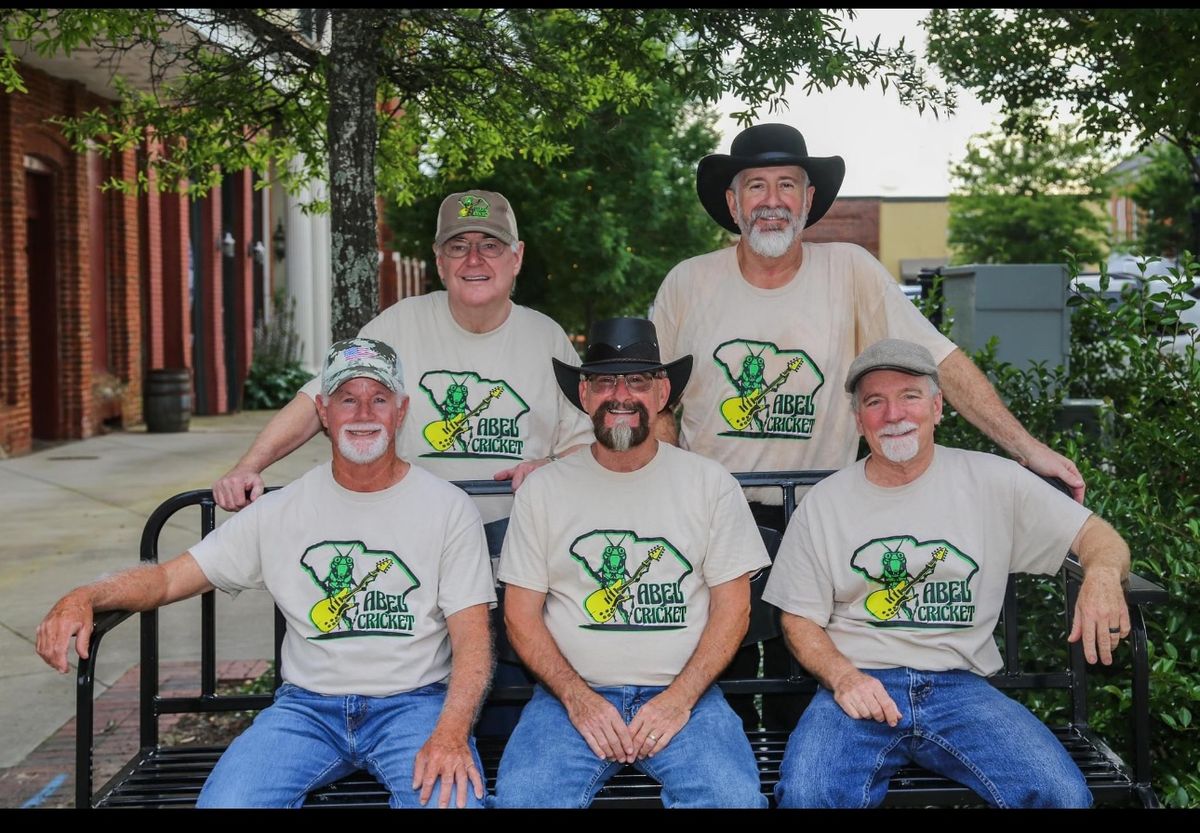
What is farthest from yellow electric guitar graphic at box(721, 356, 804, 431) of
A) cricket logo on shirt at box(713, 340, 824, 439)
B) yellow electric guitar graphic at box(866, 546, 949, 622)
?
yellow electric guitar graphic at box(866, 546, 949, 622)

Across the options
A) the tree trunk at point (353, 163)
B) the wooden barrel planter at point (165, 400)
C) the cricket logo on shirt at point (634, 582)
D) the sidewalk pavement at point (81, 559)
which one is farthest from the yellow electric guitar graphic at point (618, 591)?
the wooden barrel planter at point (165, 400)

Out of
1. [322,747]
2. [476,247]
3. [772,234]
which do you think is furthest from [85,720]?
[772,234]

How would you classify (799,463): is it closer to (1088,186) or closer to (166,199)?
(166,199)

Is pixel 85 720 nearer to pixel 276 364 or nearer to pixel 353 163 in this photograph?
pixel 353 163

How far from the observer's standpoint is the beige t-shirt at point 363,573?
137 inches

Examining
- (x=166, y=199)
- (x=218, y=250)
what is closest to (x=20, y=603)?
(x=166, y=199)

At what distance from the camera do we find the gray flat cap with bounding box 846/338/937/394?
349 centimetres

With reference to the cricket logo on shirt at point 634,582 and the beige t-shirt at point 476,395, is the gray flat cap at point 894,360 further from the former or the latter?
the beige t-shirt at point 476,395

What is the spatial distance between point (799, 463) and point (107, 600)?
2.06 m

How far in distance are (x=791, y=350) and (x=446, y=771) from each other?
167cm

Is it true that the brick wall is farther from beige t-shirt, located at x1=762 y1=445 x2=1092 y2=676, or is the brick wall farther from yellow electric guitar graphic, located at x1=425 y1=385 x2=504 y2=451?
beige t-shirt, located at x1=762 y1=445 x2=1092 y2=676

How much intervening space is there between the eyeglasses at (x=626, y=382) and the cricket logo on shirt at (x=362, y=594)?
72 cm

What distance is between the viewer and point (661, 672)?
3527 mm

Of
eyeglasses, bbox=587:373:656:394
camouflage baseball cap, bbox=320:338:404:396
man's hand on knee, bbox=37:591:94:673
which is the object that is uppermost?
camouflage baseball cap, bbox=320:338:404:396
